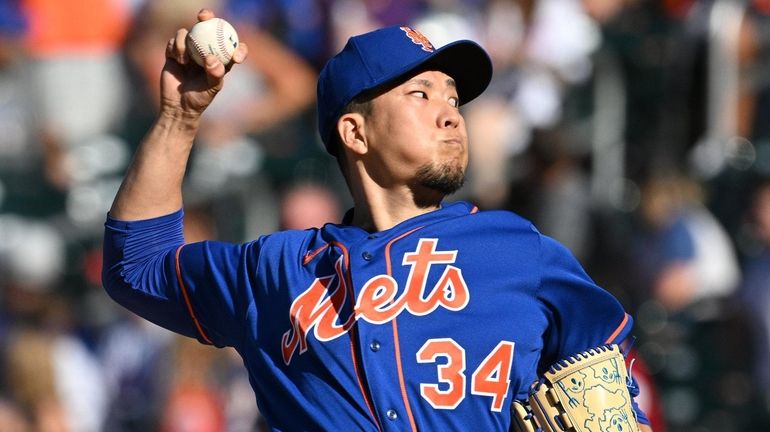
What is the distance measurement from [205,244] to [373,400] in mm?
656

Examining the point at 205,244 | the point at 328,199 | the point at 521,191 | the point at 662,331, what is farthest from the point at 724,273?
the point at 205,244

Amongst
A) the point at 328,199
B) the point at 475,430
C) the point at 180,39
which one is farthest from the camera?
the point at 328,199

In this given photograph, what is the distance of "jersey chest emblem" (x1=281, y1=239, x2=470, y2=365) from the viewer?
310cm

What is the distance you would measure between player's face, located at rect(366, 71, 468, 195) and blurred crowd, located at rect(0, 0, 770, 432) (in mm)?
3256

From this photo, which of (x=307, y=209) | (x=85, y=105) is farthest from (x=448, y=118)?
(x=85, y=105)

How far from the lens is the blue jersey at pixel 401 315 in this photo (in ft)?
9.92

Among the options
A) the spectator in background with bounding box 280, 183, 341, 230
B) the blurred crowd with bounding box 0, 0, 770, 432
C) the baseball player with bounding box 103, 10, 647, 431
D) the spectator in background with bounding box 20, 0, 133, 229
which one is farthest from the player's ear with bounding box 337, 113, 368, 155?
the spectator in background with bounding box 20, 0, 133, 229

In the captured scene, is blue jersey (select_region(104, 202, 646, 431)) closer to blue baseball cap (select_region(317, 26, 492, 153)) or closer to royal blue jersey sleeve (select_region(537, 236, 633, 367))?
royal blue jersey sleeve (select_region(537, 236, 633, 367))

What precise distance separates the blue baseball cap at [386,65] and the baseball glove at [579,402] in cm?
82

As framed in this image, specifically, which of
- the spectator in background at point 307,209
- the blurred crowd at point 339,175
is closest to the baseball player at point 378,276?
the spectator in background at point 307,209

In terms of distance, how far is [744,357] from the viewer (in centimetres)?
651

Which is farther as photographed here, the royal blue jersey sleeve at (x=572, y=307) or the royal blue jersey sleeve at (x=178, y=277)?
the royal blue jersey sleeve at (x=178, y=277)

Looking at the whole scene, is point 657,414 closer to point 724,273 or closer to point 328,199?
point 724,273

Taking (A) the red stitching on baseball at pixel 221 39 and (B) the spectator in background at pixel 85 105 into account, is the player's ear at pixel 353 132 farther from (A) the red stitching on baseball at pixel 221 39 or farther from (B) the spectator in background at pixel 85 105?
(B) the spectator in background at pixel 85 105
